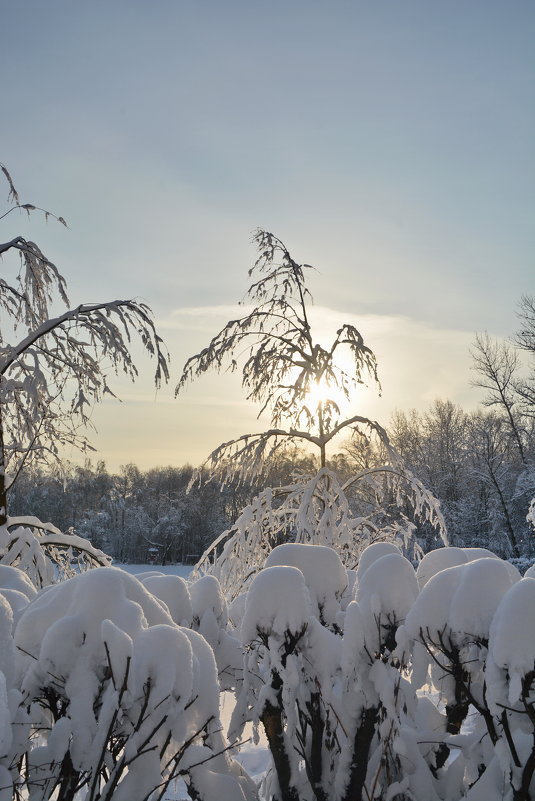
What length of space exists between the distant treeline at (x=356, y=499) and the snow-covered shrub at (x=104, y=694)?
171 inches

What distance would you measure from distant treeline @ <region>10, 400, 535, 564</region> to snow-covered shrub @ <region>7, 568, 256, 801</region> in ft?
14.2

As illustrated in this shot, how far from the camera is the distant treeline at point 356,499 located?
890 centimetres

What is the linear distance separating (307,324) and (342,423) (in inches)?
55.0

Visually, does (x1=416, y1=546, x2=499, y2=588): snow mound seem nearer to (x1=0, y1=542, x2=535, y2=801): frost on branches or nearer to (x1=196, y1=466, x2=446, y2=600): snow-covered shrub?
(x1=0, y1=542, x2=535, y2=801): frost on branches

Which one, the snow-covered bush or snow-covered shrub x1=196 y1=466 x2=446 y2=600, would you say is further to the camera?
snow-covered shrub x1=196 y1=466 x2=446 y2=600

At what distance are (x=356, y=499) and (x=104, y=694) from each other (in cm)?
2823

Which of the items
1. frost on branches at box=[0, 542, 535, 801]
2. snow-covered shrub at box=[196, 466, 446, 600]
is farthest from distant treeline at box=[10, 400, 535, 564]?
frost on branches at box=[0, 542, 535, 801]

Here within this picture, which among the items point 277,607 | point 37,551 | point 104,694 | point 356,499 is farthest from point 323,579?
point 356,499

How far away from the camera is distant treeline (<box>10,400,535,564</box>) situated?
8.90 m

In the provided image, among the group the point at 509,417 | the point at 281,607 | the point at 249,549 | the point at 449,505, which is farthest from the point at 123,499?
the point at 281,607

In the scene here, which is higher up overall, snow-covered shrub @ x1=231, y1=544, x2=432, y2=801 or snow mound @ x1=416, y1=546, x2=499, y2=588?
snow mound @ x1=416, y1=546, x2=499, y2=588

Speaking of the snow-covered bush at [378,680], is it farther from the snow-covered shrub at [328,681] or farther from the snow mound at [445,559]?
the snow mound at [445,559]

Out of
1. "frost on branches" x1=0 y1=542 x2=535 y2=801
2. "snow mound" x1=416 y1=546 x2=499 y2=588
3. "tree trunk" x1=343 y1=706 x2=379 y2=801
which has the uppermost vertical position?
"snow mound" x1=416 y1=546 x2=499 y2=588

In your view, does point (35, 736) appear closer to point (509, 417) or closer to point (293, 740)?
point (293, 740)
